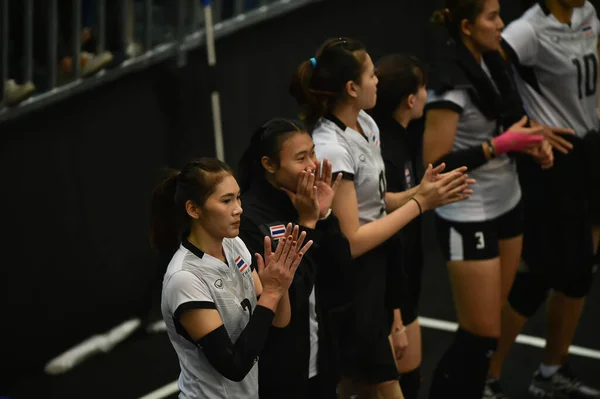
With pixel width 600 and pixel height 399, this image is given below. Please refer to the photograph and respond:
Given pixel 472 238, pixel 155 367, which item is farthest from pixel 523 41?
pixel 155 367

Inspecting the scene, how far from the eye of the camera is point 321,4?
6.36m

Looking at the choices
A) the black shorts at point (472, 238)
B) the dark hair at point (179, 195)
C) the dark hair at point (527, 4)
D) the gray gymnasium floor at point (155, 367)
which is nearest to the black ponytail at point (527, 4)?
the dark hair at point (527, 4)

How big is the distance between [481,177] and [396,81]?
71 cm

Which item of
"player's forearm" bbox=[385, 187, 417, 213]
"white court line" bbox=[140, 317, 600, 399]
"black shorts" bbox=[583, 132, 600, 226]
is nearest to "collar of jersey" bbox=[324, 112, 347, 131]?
"player's forearm" bbox=[385, 187, 417, 213]

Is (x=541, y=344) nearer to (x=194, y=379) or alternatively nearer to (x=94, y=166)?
(x=94, y=166)

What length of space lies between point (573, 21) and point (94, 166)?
255 centimetres

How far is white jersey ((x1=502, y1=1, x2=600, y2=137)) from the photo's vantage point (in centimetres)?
449

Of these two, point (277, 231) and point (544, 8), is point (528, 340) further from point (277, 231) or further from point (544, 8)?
point (277, 231)

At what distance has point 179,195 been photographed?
9.32 feet

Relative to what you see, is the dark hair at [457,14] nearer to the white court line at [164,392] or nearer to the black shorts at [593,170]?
the black shorts at [593,170]

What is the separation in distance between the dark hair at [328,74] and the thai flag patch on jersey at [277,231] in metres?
0.60

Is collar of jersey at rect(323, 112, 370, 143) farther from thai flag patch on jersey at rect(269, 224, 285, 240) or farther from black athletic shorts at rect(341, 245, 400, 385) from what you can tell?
thai flag patch on jersey at rect(269, 224, 285, 240)

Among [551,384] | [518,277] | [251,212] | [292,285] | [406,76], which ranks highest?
[406,76]

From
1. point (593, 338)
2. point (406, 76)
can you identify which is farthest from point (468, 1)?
point (593, 338)
